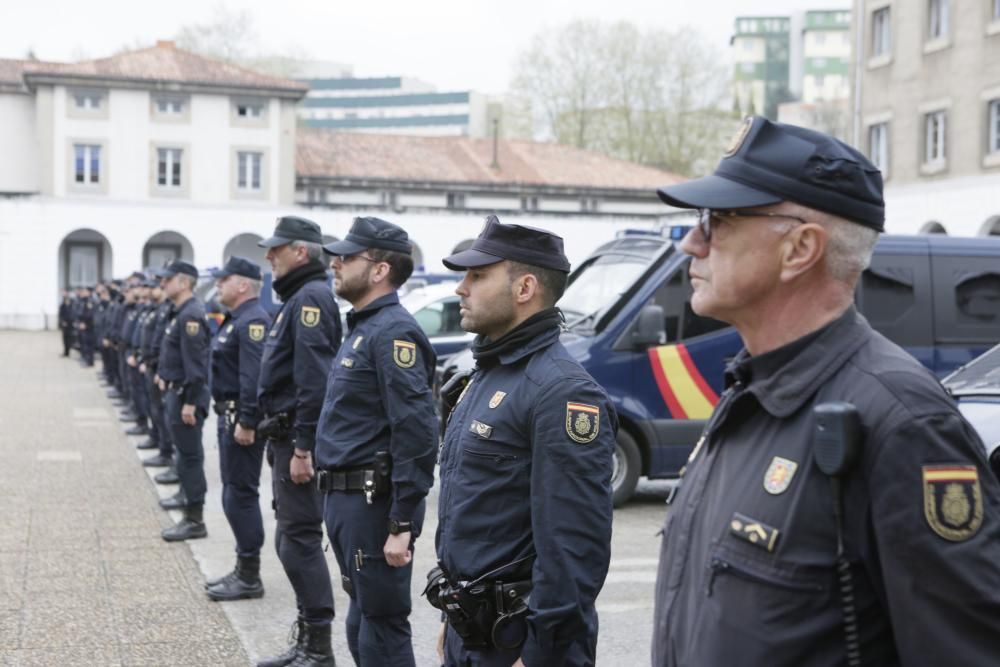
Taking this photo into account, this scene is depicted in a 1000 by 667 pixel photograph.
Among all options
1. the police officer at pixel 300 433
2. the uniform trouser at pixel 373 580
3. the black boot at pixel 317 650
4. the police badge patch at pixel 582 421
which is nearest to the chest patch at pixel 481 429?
the police badge patch at pixel 582 421

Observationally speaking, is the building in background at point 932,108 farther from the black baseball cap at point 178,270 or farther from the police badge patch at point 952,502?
the police badge patch at point 952,502

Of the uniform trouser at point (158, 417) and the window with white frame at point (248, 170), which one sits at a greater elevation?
the window with white frame at point (248, 170)

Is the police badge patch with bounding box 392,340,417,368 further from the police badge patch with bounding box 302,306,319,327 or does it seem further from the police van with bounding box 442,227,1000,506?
the police van with bounding box 442,227,1000,506

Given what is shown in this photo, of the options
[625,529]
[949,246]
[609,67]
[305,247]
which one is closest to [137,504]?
[625,529]

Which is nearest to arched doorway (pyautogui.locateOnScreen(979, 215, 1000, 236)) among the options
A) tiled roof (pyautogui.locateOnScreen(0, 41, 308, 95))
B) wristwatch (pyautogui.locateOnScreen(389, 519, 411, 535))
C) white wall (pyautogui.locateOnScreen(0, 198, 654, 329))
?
white wall (pyautogui.locateOnScreen(0, 198, 654, 329))

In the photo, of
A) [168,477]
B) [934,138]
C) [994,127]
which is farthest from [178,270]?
[934,138]

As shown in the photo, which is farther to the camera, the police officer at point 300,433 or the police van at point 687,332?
the police van at point 687,332

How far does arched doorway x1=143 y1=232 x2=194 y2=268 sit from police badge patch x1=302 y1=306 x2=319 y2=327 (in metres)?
47.8

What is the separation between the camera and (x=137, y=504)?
1106cm

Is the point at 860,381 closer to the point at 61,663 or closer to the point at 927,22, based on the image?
the point at 61,663

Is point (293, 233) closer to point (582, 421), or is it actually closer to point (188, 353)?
point (582, 421)

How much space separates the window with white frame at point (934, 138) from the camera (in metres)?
31.5

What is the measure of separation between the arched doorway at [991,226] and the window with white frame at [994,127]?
161 cm

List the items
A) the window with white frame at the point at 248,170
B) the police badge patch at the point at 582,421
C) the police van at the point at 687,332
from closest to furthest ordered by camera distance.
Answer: the police badge patch at the point at 582,421
the police van at the point at 687,332
the window with white frame at the point at 248,170
